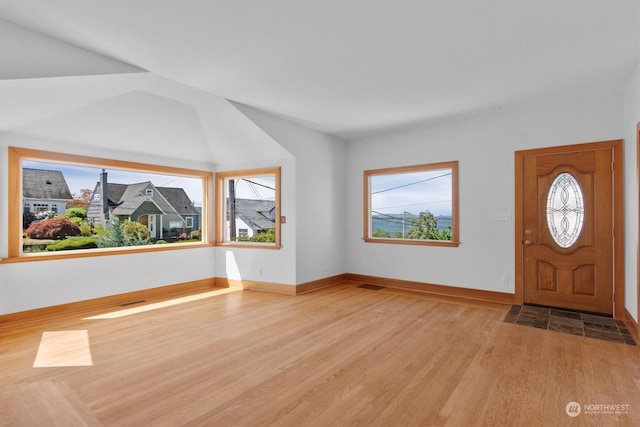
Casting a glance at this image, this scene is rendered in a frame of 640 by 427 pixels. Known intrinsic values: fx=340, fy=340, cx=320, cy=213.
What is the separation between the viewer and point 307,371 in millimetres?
2719

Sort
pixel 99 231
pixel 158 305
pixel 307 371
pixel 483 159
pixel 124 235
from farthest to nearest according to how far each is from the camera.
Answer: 1. pixel 124 235
2. pixel 483 159
3. pixel 99 231
4. pixel 158 305
5. pixel 307 371

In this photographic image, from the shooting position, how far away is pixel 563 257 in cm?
442

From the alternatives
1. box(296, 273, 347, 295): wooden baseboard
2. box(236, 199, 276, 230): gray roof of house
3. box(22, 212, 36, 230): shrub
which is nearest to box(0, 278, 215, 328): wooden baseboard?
box(22, 212, 36, 230): shrub

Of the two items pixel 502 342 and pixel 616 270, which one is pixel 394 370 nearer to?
pixel 502 342

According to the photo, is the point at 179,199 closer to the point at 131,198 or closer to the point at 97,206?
the point at 131,198

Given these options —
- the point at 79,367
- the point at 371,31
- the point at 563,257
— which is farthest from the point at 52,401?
the point at 563,257

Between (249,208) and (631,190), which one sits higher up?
(631,190)

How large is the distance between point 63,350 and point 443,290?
4.86 meters

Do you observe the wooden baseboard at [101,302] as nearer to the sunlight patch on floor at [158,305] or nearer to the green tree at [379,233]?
the sunlight patch on floor at [158,305]

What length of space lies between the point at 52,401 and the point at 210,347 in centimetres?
121

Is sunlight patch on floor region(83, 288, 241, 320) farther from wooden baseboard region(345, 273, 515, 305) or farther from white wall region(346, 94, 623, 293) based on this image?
white wall region(346, 94, 623, 293)

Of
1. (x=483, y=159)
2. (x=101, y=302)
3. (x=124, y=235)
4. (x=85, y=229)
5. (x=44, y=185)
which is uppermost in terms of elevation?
(x=483, y=159)

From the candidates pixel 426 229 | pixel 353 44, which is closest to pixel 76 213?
pixel 353 44

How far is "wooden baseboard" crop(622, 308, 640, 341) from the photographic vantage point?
341 centimetres
